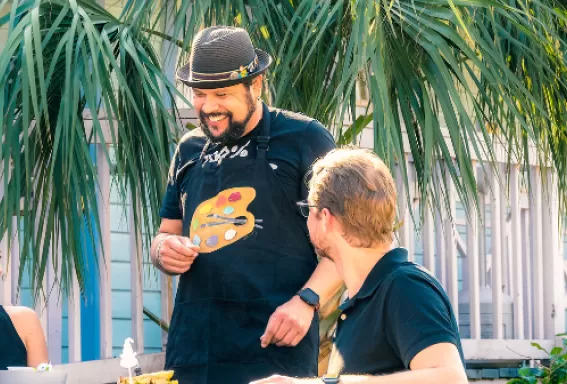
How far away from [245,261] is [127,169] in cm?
134

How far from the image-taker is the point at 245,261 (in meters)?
2.93

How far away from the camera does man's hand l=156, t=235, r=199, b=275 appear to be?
9.51 ft

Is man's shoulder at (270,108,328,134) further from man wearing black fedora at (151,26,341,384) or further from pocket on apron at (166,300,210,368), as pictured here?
pocket on apron at (166,300,210,368)

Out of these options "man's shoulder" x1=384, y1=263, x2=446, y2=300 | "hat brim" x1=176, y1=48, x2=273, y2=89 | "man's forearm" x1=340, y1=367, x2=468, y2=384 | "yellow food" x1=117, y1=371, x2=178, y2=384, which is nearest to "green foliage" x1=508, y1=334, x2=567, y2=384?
"hat brim" x1=176, y1=48, x2=273, y2=89

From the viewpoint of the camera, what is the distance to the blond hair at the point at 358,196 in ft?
7.16

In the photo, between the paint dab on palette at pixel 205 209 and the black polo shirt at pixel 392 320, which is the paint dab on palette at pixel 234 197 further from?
the black polo shirt at pixel 392 320

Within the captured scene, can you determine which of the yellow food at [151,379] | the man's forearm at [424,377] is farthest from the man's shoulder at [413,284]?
the yellow food at [151,379]

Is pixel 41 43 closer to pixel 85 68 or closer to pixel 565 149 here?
pixel 85 68

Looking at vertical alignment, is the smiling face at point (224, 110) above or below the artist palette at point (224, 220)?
above

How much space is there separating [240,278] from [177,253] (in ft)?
0.50

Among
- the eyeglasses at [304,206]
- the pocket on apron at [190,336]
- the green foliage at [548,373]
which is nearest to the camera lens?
the eyeglasses at [304,206]

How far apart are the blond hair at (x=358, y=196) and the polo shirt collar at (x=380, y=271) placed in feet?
0.12

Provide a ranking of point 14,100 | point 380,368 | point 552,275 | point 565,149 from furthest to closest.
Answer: point 552,275 → point 565,149 → point 14,100 → point 380,368

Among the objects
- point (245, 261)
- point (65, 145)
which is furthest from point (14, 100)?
point (245, 261)
